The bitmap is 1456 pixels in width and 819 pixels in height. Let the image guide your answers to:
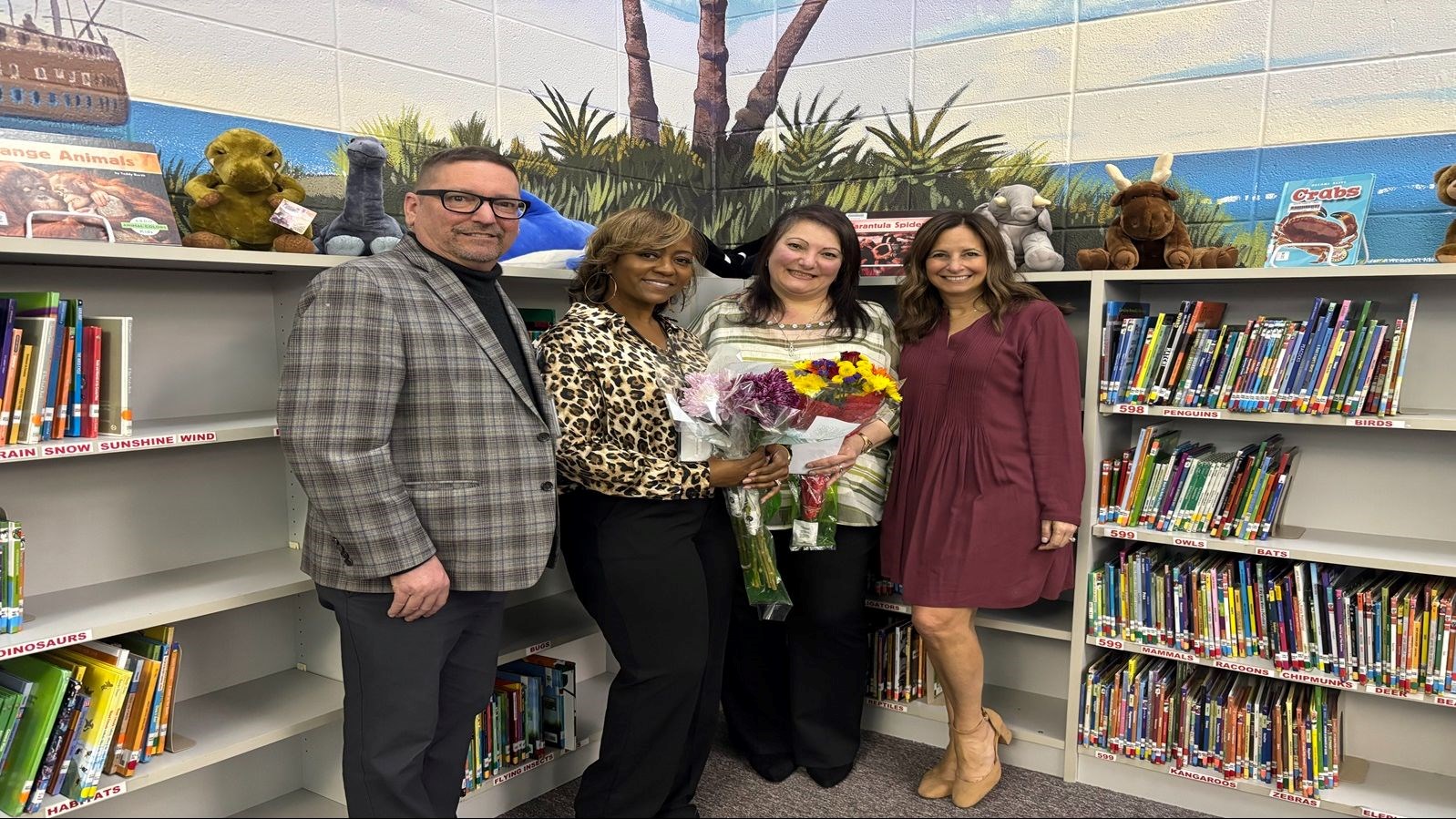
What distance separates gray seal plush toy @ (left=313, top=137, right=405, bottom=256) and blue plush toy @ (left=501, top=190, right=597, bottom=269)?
0.37 metres

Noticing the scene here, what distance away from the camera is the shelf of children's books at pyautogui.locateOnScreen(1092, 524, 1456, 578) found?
246cm

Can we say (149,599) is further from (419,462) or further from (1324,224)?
(1324,224)

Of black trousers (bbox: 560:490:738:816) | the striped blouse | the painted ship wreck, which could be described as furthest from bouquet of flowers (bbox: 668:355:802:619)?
the painted ship wreck

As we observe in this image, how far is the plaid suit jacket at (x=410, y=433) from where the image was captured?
180cm

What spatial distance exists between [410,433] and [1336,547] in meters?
2.40

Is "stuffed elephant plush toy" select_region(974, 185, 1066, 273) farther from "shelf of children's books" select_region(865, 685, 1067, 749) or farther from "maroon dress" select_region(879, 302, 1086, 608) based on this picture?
"shelf of children's books" select_region(865, 685, 1067, 749)

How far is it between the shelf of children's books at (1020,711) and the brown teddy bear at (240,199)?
230 cm

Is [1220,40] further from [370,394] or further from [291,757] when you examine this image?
[291,757]

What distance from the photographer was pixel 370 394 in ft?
5.96

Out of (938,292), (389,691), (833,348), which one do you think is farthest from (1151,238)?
(389,691)

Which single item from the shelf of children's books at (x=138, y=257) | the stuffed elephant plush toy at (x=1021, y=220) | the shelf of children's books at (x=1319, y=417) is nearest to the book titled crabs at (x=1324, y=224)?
the shelf of children's books at (x=1319, y=417)

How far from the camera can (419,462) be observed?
76.2 inches

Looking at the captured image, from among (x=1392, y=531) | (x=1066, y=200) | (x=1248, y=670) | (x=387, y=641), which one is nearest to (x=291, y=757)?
(x=387, y=641)

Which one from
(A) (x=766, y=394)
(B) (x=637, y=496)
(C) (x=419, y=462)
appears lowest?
(B) (x=637, y=496)
